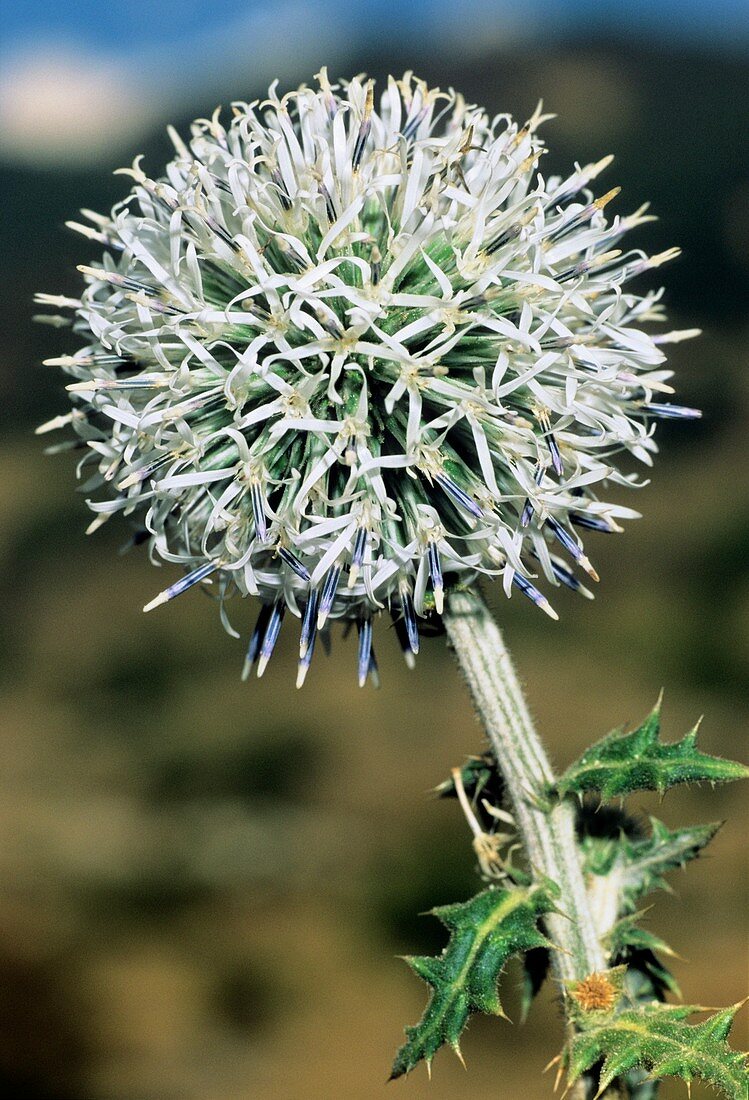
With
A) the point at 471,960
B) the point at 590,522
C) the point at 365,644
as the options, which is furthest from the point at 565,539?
the point at 471,960

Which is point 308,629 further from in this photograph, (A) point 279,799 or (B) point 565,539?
(A) point 279,799

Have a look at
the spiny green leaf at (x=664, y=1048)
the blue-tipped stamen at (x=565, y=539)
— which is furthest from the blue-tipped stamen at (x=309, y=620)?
the spiny green leaf at (x=664, y=1048)

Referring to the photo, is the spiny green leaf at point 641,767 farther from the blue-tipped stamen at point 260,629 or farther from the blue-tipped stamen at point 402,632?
the blue-tipped stamen at point 260,629

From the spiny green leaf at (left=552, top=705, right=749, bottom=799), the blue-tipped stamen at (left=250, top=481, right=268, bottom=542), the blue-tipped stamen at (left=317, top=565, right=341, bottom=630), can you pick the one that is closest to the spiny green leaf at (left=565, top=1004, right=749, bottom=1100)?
the spiny green leaf at (left=552, top=705, right=749, bottom=799)

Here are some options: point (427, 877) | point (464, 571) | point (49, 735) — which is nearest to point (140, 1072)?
point (427, 877)

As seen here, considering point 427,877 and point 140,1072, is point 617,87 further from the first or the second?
point 140,1072

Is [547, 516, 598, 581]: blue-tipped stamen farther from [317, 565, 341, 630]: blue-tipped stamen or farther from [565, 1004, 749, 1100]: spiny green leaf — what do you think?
[565, 1004, 749, 1100]: spiny green leaf
